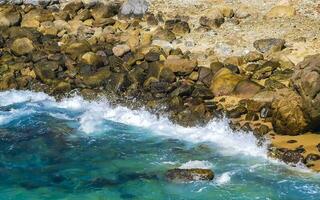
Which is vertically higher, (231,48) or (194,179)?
(231,48)

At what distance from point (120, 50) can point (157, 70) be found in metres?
3.00

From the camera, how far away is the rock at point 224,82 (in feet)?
72.9

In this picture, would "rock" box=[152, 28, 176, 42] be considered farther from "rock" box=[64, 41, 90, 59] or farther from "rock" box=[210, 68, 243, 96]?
"rock" box=[210, 68, 243, 96]

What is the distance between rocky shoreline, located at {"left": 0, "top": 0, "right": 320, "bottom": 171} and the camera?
19.0 m

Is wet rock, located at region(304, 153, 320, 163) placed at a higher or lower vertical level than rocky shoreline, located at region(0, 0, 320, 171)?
lower

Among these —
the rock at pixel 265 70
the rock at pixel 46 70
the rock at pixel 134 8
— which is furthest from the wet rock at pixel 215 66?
the rock at pixel 134 8

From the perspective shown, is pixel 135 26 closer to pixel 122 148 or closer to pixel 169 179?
pixel 122 148

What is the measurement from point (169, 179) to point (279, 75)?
8764 mm

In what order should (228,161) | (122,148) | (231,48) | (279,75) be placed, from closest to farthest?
(228,161)
(122,148)
(279,75)
(231,48)

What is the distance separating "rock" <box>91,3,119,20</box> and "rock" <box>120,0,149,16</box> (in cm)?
49

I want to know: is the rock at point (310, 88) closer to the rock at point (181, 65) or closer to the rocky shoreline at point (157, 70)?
the rocky shoreline at point (157, 70)

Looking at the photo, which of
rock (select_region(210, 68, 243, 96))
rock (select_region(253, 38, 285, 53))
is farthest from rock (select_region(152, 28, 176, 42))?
rock (select_region(210, 68, 243, 96))

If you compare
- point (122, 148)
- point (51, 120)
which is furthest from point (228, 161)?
point (51, 120)

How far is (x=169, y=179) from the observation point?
16.3m
